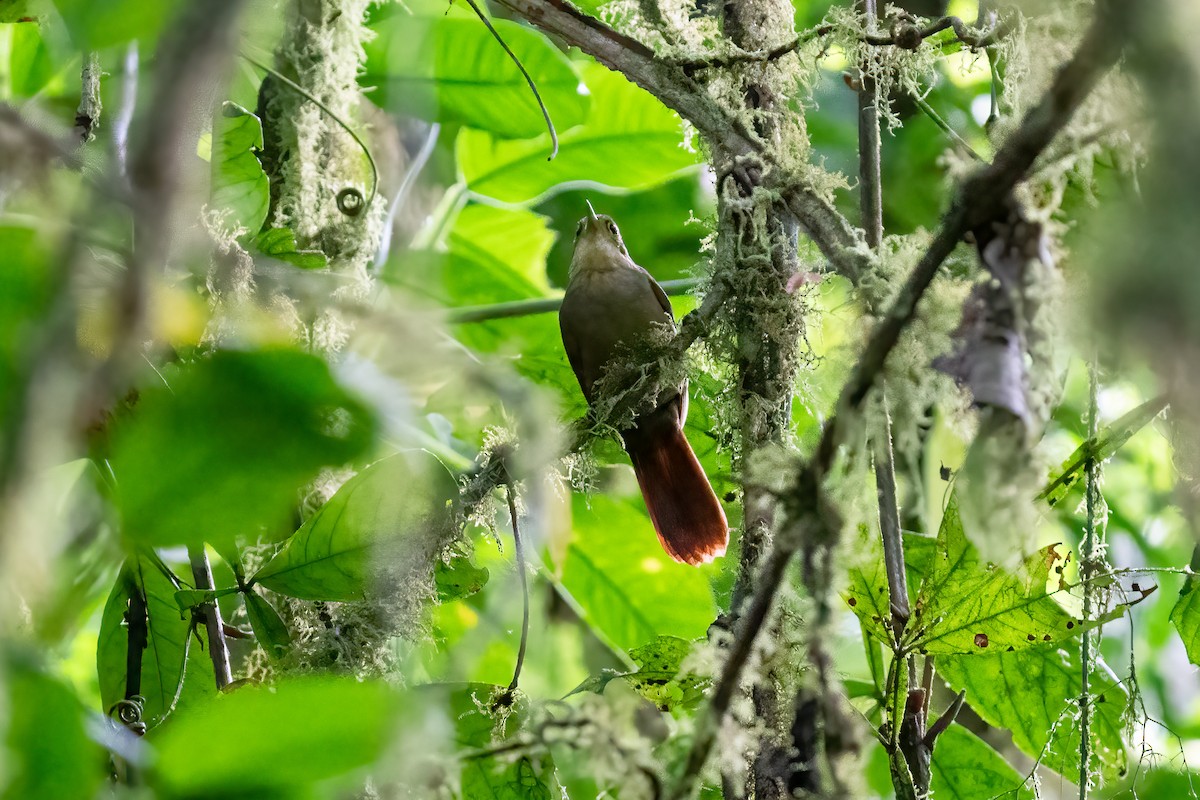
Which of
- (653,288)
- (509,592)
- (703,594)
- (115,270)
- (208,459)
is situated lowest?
(208,459)

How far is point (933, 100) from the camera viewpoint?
218 centimetres

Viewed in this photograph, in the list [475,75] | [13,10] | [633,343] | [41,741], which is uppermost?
[475,75]

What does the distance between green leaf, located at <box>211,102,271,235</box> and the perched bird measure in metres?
0.58

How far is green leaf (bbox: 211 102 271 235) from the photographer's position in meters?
1.49

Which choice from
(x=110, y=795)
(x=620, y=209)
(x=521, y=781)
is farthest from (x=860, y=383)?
(x=620, y=209)

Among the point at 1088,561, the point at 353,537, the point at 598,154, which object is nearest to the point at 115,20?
the point at 353,537

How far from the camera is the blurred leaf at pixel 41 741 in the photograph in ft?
1.30

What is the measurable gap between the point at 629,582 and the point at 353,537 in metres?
A: 0.91

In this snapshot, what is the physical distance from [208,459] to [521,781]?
77cm

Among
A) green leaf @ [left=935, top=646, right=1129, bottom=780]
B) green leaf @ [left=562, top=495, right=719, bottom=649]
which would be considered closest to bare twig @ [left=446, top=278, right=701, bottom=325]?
green leaf @ [left=562, top=495, right=719, bottom=649]

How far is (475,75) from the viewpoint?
6.49 ft

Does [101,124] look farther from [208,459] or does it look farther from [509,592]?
[208,459]

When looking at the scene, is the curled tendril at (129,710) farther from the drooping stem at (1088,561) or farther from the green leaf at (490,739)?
the drooping stem at (1088,561)

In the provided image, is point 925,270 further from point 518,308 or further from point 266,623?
point 518,308
